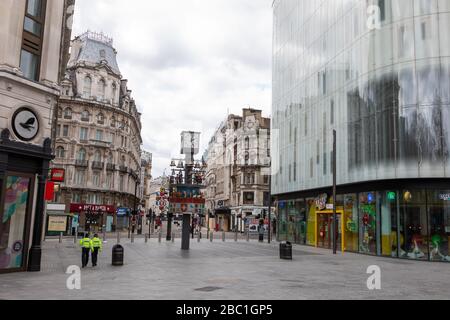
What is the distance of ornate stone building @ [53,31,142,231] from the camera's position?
6475 centimetres

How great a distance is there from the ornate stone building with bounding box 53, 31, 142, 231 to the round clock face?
47544 millimetres

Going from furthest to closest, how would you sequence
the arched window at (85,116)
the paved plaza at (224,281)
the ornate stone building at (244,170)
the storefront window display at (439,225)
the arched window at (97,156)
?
1. the ornate stone building at (244,170)
2. the arched window at (97,156)
3. the arched window at (85,116)
4. the storefront window display at (439,225)
5. the paved plaza at (224,281)

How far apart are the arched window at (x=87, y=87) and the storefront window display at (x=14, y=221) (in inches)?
2061

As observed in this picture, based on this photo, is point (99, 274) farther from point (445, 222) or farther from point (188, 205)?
point (445, 222)

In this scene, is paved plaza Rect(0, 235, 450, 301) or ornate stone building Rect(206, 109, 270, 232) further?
ornate stone building Rect(206, 109, 270, 232)

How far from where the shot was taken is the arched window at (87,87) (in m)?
66.7

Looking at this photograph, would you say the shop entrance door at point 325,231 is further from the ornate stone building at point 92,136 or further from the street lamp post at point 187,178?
the ornate stone building at point 92,136

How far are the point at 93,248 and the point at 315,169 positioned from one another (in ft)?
70.9

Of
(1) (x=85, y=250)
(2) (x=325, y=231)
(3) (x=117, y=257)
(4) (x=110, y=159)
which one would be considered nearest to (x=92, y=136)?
(4) (x=110, y=159)

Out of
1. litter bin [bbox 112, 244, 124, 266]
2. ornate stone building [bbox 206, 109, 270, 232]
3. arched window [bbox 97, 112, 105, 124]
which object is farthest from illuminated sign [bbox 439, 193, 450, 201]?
arched window [bbox 97, 112, 105, 124]

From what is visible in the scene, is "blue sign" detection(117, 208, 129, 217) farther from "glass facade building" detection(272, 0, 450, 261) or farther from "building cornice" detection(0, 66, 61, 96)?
"building cornice" detection(0, 66, 61, 96)

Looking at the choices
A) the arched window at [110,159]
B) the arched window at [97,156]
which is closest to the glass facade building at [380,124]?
the arched window at [97,156]

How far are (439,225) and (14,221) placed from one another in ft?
73.8
